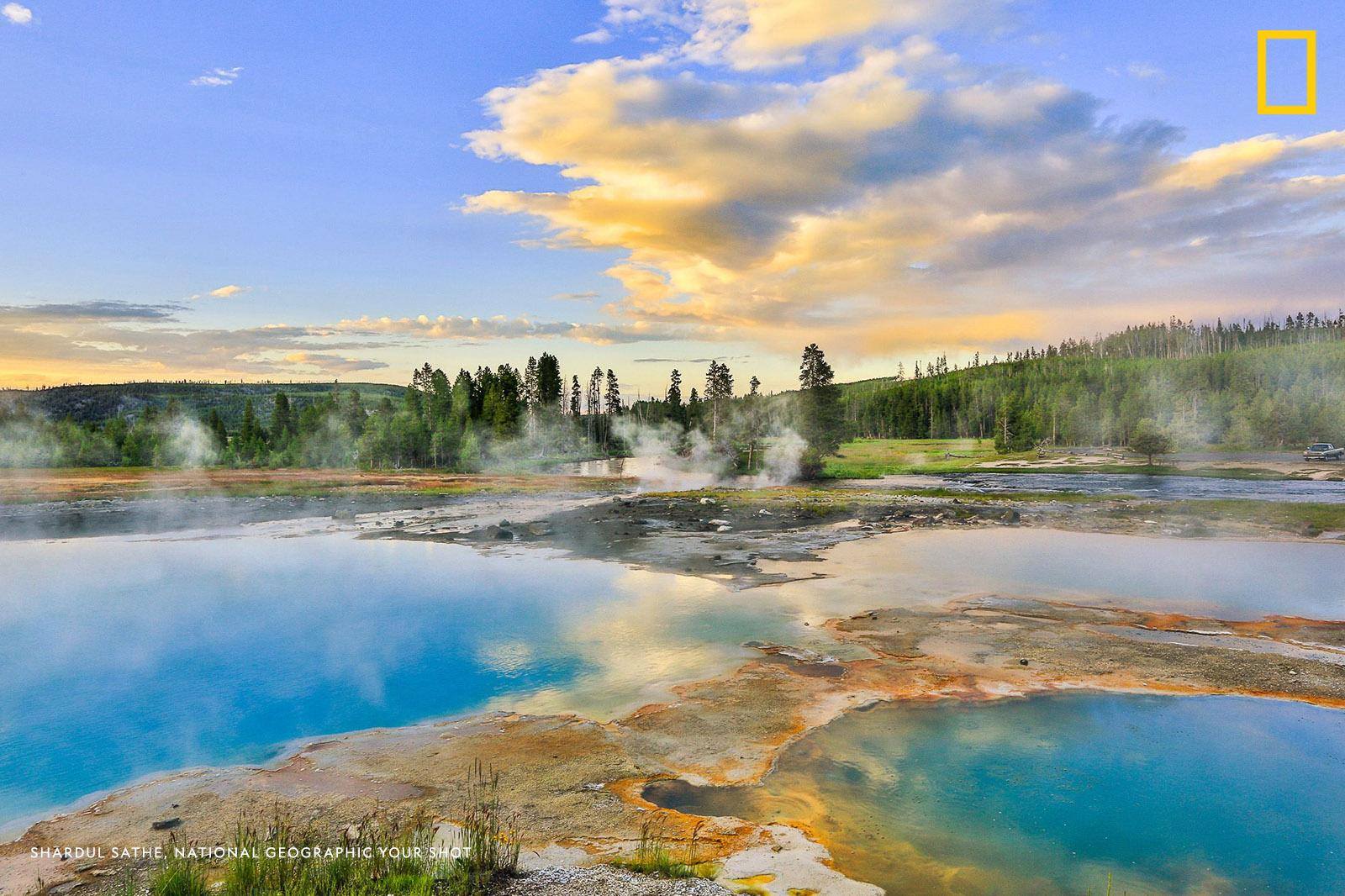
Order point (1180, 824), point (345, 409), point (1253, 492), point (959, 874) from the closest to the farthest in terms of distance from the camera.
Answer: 1. point (959, 874)
2. point (1180, 824)
3. point (1253, 492)
4. point (345, 409)

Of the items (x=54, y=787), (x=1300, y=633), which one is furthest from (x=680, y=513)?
(x=54, y=787)

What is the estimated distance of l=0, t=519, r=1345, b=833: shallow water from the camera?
1680 cm

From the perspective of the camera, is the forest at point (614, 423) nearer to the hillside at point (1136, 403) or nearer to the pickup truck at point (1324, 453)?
the hillside at point (1136, 403)

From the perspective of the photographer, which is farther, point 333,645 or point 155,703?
point 333,645

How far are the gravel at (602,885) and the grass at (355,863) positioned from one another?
384 millimetres

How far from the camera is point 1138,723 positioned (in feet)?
50.5

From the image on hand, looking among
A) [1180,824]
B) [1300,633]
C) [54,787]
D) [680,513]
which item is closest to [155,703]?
[54,787]

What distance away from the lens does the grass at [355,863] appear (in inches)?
346

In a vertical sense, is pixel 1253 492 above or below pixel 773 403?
below

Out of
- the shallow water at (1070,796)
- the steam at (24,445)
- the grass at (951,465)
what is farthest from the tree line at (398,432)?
the shallow water at (1070,796)

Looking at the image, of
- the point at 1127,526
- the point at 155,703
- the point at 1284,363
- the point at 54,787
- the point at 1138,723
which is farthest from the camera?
the point at 1284,363

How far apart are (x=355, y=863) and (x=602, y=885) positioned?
11.2 ft

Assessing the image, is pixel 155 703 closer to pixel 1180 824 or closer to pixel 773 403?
pixel 1180 824

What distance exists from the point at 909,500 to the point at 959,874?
53693mm
